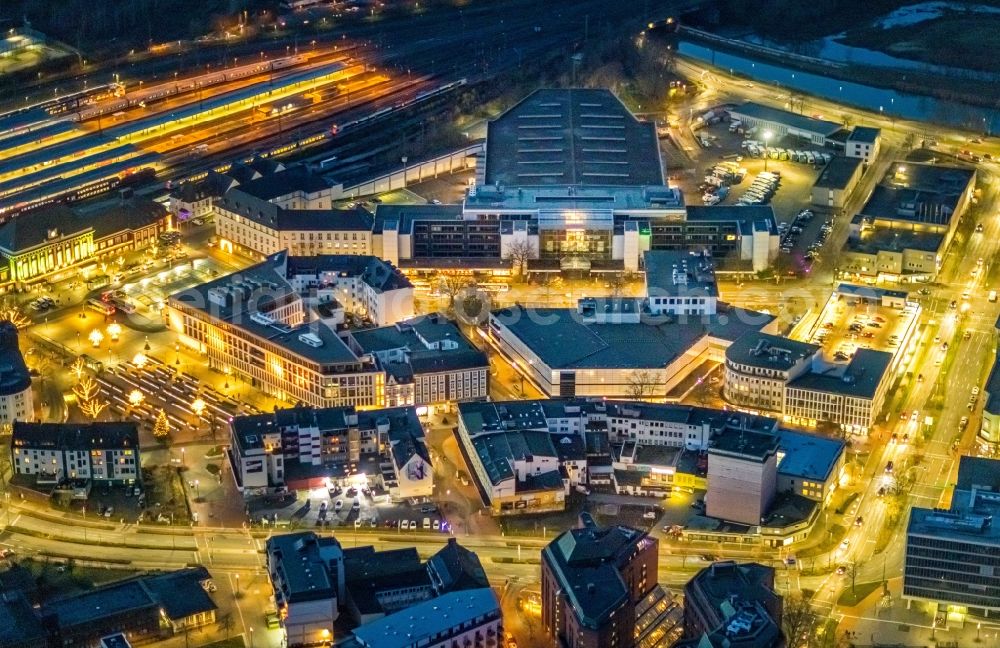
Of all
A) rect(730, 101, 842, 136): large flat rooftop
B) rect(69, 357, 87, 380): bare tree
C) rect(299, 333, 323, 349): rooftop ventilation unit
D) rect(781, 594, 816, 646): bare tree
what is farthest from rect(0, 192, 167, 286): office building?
rect(781, 594, 816, 646): bare tree

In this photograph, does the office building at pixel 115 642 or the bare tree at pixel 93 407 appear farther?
the bare tree at pixel 93 407

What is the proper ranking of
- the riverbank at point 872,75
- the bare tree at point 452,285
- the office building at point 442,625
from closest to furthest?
the office building at point 442,625 < the bare tree at point 452,285 < the riverbank at point 872,75

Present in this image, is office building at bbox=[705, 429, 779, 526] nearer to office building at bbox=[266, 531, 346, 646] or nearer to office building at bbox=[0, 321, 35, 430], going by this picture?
office building at bbox=[266, 531, 346, 646]

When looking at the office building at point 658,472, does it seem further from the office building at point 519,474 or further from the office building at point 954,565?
the office building at point 954,565

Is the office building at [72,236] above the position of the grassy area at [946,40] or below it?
below

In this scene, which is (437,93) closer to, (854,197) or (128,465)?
(854,197)

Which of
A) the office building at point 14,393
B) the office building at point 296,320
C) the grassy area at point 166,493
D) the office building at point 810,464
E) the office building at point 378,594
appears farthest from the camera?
the office building at point 296,320

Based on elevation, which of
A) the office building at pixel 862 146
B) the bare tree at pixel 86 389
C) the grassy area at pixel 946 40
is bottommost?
the bare tree at pixel 86 389

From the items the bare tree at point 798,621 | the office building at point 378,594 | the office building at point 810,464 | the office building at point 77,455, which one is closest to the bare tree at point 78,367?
the office building at point 77,455

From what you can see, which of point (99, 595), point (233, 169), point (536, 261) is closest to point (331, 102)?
Answer: point (233, 169)
